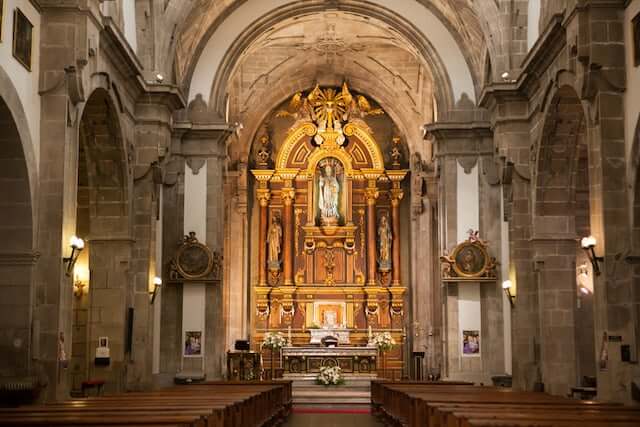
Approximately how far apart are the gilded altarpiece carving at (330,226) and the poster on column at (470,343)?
30.6 ft

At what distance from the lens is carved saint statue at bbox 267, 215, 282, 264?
116 feet

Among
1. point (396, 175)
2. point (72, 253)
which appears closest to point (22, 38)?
point (72, 253)

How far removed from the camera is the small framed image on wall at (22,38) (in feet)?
49.3

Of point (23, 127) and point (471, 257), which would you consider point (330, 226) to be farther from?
point (23, 127)

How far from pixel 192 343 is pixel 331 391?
172 inches

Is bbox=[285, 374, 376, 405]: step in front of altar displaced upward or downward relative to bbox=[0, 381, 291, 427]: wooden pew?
downward

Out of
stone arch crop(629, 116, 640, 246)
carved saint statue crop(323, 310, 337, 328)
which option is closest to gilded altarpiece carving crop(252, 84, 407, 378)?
carved saint statue crop(323, 310, 337, 328)

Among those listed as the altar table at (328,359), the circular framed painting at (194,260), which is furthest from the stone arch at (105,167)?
the altar table at (328,359)

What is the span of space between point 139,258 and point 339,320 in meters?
13.6

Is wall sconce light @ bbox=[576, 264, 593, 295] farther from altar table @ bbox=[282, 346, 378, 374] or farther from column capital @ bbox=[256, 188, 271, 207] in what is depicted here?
column capital @ bbox=[256, 188, 271, 207]

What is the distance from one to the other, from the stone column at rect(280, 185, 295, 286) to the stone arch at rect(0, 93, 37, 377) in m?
20.1

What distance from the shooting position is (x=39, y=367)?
15.3 metres

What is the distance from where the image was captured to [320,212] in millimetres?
35625

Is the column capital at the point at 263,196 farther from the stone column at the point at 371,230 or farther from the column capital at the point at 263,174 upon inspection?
the stone column at the point at 371,230
